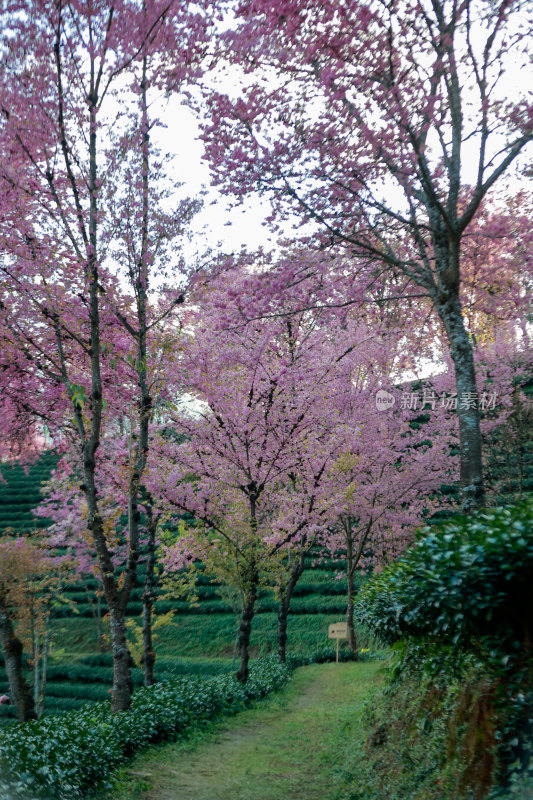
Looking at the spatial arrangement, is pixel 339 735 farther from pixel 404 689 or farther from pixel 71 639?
pixel 71 639

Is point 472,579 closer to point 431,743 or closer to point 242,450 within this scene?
point 431,743

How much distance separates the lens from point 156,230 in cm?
938

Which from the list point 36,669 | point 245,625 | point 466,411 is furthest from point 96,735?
point 36,669

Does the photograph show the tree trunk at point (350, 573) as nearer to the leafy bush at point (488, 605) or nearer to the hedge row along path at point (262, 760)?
the hedge row along path at point (262, 760)

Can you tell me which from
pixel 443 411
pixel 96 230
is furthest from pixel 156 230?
pixel 443 411

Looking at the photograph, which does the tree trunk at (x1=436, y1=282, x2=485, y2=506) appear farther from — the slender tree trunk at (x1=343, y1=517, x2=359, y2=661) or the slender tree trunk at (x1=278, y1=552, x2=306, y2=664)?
the slender tree trunk at (x1=343, y1=517, x2=359, y2=661)

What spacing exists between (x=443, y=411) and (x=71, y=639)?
17171 millimetres

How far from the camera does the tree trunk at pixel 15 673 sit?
9648 mm

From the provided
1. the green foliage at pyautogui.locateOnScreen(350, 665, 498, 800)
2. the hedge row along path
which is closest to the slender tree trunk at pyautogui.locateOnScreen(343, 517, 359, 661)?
the hedge row along path

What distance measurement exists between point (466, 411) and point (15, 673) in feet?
27.6

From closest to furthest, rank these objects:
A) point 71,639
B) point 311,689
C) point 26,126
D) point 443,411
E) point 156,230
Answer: point 26,126
point 156,230
point 311,689
point 443,411
point 71,639

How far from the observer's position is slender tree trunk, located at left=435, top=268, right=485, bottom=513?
690 centimetres

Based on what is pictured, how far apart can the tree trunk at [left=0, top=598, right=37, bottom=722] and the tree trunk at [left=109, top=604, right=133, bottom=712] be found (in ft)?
8.47

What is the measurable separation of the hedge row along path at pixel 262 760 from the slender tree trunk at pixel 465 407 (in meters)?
3.01
